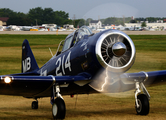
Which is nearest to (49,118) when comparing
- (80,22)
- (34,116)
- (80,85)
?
(34,116)

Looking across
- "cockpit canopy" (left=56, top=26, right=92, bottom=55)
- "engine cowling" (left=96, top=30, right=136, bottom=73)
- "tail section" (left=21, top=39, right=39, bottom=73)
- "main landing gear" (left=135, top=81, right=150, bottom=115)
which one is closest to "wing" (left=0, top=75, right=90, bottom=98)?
"engine cowling" (left=96, top=30, right=136, bottom=73)

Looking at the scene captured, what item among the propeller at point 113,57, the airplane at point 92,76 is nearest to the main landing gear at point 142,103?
the airplane at point 92,76

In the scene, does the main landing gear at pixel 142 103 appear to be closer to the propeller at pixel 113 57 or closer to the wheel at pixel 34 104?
the propeller at pixel 113 57

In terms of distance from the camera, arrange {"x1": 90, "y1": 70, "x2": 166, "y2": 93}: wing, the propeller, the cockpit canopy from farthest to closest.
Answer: the cockpit canopy, {"x1": 90, "y1": 70, "x2": 166, "y2": 93}: wing, the propeller

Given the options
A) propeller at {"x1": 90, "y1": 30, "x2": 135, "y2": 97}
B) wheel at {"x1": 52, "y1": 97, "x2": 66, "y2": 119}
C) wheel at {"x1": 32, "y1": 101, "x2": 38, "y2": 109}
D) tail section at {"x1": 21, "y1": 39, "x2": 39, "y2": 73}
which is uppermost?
propeller at {"x1": 90, "y1": 30, "x2": 135, "y2": 97}

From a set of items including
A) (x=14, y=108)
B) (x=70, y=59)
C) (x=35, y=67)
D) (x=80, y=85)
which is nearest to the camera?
(x=80, y=85)

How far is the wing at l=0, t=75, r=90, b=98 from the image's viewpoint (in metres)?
7.03

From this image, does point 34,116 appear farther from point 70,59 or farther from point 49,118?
point 70,59

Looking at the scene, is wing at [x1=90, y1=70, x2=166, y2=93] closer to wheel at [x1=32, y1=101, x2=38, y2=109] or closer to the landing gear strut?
the landing gear strut

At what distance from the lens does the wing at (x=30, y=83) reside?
7026 mm

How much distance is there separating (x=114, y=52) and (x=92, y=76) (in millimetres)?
826

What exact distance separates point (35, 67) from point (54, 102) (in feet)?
12.7

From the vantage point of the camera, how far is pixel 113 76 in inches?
283

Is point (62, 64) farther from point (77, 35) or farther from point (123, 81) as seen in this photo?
point (123, 81)
